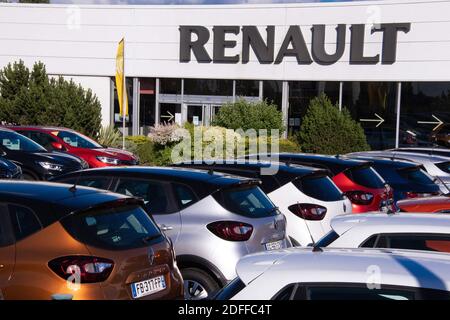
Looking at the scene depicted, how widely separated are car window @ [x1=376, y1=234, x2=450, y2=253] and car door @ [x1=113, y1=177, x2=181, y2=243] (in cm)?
237

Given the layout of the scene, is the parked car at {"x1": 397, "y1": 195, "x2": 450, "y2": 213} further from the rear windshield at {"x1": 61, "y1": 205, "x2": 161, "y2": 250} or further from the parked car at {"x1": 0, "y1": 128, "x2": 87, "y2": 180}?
the parked car at {"x1": 0, "y1": 128, "x2": 87, "y2": 180}

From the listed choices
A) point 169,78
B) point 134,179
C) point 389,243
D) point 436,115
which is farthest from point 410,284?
point 169,78

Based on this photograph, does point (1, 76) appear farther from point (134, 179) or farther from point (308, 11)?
point (134, 179)

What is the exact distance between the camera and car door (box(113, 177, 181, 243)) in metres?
6.82

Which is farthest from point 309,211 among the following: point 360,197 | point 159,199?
point 159,199

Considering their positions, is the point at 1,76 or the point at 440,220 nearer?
the point at 440,220

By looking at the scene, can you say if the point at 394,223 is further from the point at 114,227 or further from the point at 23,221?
the point at 23,221

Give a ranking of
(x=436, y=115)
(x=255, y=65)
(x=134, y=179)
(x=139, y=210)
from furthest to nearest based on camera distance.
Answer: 1. (x=255, y=65)
2. (x=436, y=115)
3. (x=134, y=179)
4. (x=139, y=210)

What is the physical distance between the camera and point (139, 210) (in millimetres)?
5879

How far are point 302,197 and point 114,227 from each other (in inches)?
143

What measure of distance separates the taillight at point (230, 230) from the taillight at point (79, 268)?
1.87m

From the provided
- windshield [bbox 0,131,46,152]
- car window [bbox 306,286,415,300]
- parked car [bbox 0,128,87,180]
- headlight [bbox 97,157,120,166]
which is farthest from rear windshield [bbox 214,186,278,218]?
headlight [bbox 97,157,120,166]

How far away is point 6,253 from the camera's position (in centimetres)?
507
